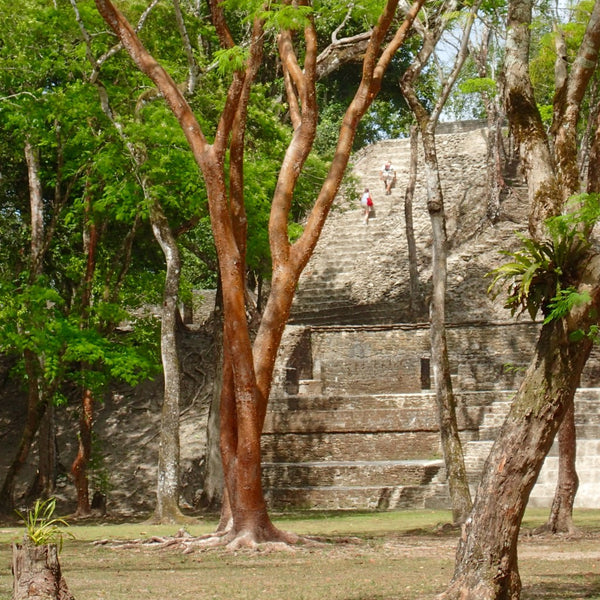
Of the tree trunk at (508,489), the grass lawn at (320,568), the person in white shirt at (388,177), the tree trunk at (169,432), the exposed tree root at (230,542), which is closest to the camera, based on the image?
the tree trunk at (508,489)

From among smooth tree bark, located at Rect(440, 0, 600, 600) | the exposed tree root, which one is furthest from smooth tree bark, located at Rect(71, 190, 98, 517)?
smooth tree bark, located at Rect(440, 0, 600, 600)

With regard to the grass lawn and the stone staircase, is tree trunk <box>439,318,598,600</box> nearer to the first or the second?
the grass lawn

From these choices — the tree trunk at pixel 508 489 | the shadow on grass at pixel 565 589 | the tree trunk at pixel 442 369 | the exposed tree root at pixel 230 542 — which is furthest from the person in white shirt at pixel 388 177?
the tree trunk at pixel 508 489

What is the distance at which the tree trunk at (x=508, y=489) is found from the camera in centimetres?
584

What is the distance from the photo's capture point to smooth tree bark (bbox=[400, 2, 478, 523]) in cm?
1222

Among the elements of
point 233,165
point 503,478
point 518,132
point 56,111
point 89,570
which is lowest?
point 89,570

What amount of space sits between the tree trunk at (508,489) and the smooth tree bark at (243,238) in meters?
4.35

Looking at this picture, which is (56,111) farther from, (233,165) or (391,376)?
(391,376)

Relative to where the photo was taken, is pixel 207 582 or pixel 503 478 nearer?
pixel 503 478

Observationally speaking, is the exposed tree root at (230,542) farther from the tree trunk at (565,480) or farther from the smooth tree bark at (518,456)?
the smooth tree bark at (518,456)

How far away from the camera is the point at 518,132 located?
23.1 ft

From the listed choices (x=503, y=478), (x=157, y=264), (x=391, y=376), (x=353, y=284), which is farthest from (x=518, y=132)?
(x=353, y=284)

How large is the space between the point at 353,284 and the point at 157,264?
334 inches

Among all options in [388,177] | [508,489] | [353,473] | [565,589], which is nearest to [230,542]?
[565,589]
